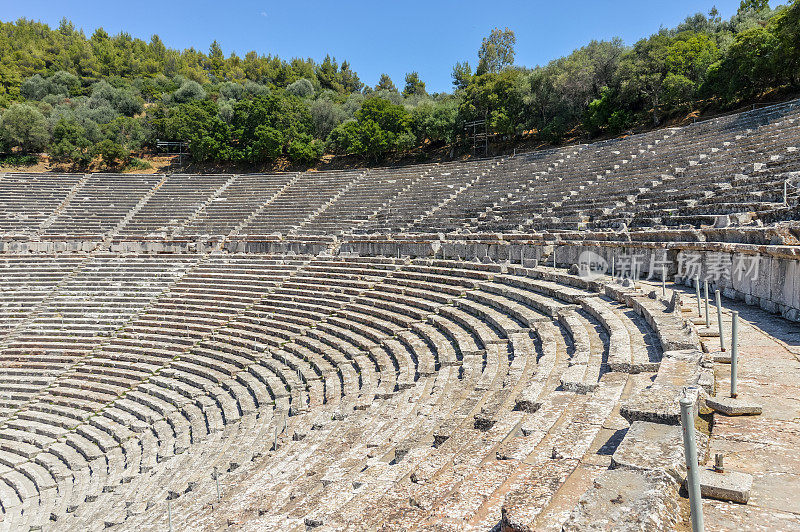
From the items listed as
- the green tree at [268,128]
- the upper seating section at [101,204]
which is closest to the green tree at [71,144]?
the upper seating section at [101,204]

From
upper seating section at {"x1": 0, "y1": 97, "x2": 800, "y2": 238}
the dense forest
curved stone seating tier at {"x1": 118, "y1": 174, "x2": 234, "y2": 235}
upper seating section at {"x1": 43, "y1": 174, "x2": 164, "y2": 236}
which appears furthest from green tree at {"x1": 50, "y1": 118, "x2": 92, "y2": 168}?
curved stone seating tier at {"x1": 118, "y1": 174, "x2": 234, "y2": 235}

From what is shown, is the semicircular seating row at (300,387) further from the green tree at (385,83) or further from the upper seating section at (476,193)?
the green tree at (385,83)

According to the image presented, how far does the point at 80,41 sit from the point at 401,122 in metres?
74.4

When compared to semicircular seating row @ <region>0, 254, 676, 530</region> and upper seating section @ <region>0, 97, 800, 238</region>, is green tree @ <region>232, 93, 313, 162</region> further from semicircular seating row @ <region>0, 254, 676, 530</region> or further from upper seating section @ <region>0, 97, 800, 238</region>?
semicircular seating row @ <region>0, 254, 676, 530</region>

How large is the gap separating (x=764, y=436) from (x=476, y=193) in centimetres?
2103

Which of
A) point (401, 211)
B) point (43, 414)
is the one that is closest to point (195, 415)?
point (43, 414)

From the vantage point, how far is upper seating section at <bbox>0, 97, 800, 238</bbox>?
1392 cm

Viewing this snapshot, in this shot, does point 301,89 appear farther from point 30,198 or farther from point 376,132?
point 30,198

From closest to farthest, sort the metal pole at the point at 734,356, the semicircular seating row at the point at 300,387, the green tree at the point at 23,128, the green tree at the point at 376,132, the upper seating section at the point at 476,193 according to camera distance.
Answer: the metal pole at the point at 734,356
the semicircular seating row at the point at 300,387
the upper seating section at the point at 476,193
the green tree at the point at 376,132
the green tree at the point at 23,128

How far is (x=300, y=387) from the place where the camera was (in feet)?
38.0

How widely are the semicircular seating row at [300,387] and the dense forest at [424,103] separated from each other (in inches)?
610

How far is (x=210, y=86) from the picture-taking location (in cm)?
6253

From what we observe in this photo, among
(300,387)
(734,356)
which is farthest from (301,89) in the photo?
(734,356)

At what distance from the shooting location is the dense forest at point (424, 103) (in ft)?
85.1
